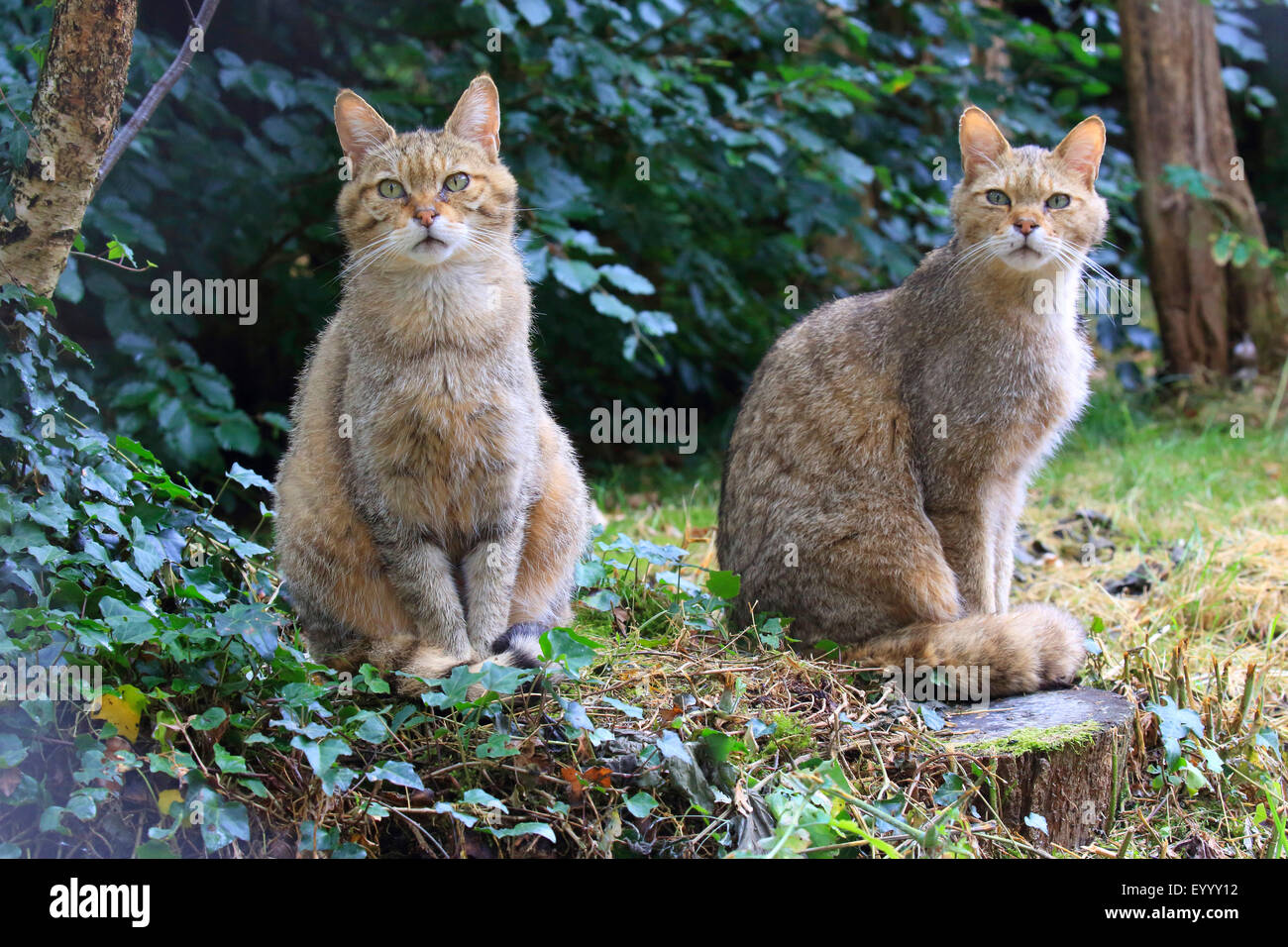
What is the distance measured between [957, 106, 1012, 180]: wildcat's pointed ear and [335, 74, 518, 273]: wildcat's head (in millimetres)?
1788

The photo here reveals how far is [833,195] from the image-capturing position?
6.88 m

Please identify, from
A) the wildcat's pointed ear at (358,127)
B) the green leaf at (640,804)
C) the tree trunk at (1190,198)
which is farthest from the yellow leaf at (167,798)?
the tree trunk at (1190,198)

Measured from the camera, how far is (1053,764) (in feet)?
→ 11.3

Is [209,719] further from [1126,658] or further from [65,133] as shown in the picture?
[1126,658]

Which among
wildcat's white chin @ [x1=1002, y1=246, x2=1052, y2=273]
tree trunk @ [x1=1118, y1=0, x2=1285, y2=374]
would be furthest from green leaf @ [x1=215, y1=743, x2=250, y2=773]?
tree trunk @ [x1=1118, y1=0, x2=1285, y2=374]

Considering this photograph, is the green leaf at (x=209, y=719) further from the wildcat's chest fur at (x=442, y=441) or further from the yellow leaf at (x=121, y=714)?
the wildcat's chest fur at (x=442, y=441)

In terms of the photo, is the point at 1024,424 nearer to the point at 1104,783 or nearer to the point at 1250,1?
the point at 1104,783

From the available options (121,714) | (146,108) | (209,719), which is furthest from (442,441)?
(146,108)

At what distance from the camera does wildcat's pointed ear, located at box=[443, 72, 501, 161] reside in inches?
147

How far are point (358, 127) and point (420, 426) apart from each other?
1.09 meters

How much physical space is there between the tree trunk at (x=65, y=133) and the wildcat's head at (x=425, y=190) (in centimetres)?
70

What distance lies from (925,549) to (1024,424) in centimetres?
60

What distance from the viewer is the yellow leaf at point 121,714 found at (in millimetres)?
2977

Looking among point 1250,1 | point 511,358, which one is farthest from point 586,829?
point 1250,1
